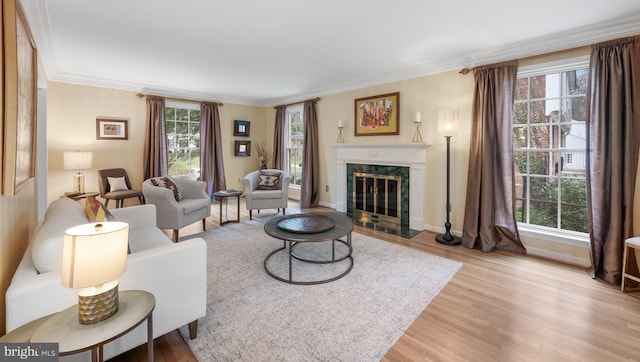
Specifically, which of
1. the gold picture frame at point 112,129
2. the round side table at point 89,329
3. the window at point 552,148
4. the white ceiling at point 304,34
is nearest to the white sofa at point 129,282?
the round side table at point 89,329

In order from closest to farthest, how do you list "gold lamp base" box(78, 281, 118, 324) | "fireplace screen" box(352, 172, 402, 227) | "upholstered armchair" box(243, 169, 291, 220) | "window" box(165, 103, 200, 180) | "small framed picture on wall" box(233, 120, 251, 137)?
"gold lamp base" box(78, 281, 118, 324) < "fireplace screen" box(352, 172, 402, 227) < "upholstered armchair" box(243, 169, 291, 220) < "window" box(165, 103, 200, 180) < "small framed picture on wall" box(233, 120, 251, 137)

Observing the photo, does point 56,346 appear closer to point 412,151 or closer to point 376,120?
point 412,151

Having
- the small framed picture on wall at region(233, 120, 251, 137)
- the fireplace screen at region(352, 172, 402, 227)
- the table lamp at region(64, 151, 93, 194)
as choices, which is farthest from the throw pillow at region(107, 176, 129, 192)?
the fireplace screen at region(352, 172, 402, 227)

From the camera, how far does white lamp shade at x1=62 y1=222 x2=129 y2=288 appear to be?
1129mm

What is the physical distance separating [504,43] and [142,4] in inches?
146

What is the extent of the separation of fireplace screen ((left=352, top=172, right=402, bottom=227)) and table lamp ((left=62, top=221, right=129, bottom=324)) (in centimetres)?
387

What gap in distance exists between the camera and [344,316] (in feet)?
7.04

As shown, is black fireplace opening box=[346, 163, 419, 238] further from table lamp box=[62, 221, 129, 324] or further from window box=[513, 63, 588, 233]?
table lamp box=[62, 221, 129, 324]

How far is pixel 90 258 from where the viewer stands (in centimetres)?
115

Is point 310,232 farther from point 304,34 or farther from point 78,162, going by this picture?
point 78,162

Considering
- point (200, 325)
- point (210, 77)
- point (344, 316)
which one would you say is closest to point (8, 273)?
point (200, 325)

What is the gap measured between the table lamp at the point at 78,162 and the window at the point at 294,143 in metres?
3.69

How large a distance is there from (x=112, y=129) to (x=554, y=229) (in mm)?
6915

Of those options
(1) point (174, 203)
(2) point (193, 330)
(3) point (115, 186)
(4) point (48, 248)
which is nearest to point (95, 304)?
(4) point (48, 248)
